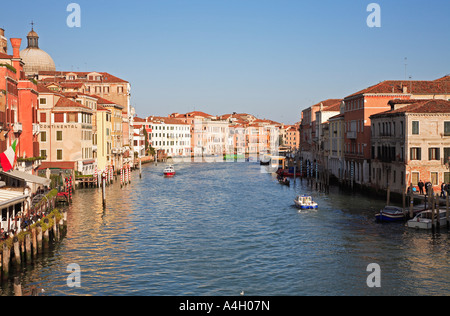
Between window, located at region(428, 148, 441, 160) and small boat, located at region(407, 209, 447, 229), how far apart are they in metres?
8.22

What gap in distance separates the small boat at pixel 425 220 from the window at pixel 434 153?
27.0 feet

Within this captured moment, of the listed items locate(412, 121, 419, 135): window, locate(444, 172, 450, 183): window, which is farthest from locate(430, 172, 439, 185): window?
locate(412, 121, 419, 135): window

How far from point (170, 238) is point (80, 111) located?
2589 centimetres

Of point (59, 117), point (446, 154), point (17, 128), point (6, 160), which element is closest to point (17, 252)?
point (6, 160)

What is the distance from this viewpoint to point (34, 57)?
7681 cm

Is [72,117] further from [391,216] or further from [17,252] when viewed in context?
[17,252]

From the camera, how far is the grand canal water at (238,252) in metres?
18.8

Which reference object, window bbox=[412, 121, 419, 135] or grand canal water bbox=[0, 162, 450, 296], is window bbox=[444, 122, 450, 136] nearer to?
window bbox=[412, 121, 419, 135]

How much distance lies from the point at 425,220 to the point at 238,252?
9585 mm

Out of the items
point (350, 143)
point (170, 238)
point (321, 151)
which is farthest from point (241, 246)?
point (321, 151)

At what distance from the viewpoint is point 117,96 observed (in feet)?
270

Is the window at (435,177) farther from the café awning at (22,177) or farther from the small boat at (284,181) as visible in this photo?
the café awning at (22,177)

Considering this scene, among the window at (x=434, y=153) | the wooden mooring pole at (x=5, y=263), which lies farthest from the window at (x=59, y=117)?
the wooden mooring pole at (x=5, y=263)
